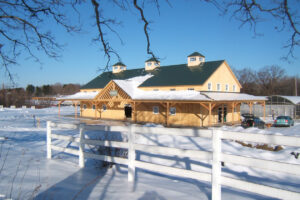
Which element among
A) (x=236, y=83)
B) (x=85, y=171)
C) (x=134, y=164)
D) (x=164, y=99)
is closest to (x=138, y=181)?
(x=134, y=164)

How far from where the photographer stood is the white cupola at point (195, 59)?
2958cm

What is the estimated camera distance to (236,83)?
30.6 metres

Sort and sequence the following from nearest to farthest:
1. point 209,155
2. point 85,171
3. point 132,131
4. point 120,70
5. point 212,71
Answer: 1. point 209,155
2. point 132,131
3. point 85,171
4. point 212,71
5. point 120,70

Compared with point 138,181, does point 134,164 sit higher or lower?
higher

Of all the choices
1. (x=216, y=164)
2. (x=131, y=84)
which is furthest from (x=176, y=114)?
(x=216, y=164)

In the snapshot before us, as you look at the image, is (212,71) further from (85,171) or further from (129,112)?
(85,171)

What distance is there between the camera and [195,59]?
29703 mm

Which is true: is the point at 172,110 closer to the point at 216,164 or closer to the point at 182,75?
the point at 182,75

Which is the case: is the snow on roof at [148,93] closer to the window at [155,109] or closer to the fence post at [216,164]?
the window at [155,109]

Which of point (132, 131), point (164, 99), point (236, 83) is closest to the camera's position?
point (132, 131)

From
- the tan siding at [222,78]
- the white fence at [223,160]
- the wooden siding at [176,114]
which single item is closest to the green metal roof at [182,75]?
the tan siding at [222,78]

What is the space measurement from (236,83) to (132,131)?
1115 inches

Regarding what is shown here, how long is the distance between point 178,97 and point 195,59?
8.34 metres

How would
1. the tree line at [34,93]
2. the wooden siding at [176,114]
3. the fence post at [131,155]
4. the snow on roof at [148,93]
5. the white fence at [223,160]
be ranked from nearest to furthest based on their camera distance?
the white fence at [223,160]
the fence post at [131,155]
the snow on roof at [148,93]
the wooden siding at [176,114]
the tree line at [34,93]
